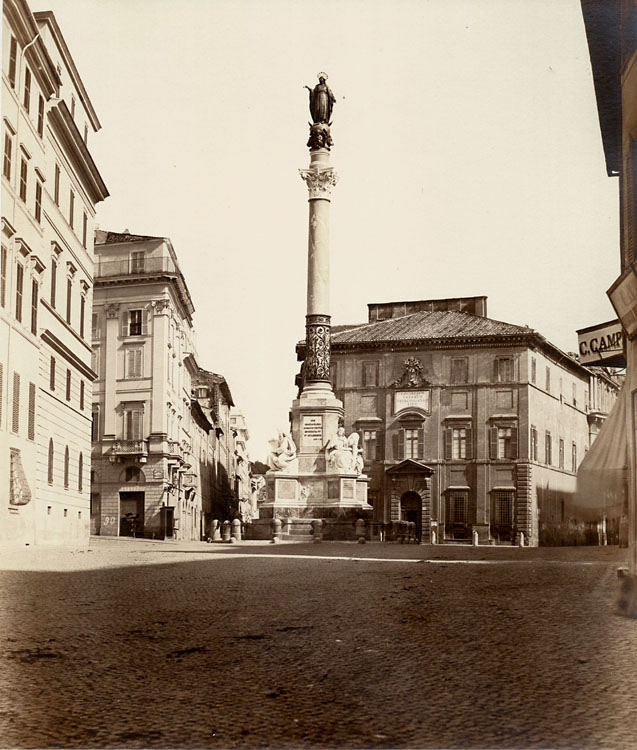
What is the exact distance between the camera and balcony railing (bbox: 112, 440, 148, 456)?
155ft

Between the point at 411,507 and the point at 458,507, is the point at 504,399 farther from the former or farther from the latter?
the point at 411,507

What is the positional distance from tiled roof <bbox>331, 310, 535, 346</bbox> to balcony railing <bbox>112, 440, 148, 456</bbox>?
17.3 metres

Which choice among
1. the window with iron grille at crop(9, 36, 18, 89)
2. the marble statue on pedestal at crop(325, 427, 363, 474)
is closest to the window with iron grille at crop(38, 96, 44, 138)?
the window with iron grille at crop(9, 36, 18, 89)

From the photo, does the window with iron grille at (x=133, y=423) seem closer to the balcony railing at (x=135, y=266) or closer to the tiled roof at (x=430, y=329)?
the balcony railing at (x=135, y=266)

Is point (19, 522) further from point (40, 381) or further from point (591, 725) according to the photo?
point (591, 725)

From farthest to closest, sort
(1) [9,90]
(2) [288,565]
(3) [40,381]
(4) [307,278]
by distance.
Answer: (4) [307,278], (3) [40,381], (1) [9,90], (2) [288,565]

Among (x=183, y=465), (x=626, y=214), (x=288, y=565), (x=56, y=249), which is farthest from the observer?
(x=183, y=465)

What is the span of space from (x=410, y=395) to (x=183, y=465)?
14.5m

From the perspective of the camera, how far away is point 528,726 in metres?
5.68

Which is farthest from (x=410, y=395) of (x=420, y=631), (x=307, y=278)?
(x=420, y=631)

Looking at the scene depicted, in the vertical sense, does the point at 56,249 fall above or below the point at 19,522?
above

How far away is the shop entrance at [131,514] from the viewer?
151ft

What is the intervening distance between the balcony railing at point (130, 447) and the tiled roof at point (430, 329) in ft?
56.9

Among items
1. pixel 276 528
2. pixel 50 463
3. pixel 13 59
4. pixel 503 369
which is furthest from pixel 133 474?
pixel 13 59
